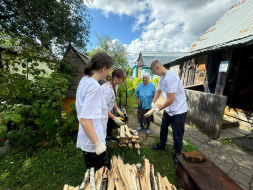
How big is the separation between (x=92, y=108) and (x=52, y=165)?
99.4 inches

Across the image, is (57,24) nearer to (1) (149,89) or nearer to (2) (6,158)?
(1) (149,89)

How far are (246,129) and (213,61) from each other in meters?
3.22

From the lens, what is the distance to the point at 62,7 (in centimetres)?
355

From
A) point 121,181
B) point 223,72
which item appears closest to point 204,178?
point 121,181

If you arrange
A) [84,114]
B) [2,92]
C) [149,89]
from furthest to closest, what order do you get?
[149,89] < [2,92] < [84,114]

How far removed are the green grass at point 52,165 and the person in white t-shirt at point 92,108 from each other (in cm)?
142

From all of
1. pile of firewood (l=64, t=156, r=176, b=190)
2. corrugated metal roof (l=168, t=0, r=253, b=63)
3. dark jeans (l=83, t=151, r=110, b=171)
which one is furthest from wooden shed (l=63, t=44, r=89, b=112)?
corrugated metal roof (l=168, t=0, r=253, b=63)

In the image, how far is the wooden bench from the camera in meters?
→ 1.31

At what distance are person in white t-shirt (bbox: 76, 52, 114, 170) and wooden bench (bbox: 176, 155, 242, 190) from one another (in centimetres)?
126

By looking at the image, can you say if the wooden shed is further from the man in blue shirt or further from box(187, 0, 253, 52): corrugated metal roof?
box(187, 0, 253, 52): corrugated metal roof

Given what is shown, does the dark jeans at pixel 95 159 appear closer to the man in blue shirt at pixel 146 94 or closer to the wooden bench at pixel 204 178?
the wooden bench at pixel 204 178

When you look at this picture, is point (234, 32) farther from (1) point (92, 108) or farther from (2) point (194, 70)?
(1) point (92, 108)

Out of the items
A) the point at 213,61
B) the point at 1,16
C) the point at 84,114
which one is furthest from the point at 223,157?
the point at 1,16

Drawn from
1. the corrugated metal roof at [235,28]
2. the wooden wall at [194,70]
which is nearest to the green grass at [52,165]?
the wooden wall at [194,70]
